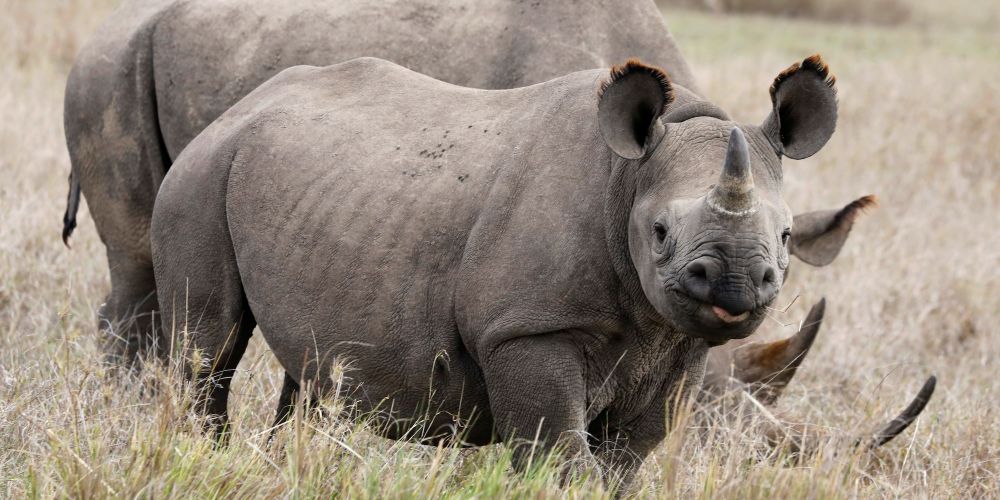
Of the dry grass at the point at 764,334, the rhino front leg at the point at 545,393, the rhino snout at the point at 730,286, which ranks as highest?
the rhino snout at the point at 730,286

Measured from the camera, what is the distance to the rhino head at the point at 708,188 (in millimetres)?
3322

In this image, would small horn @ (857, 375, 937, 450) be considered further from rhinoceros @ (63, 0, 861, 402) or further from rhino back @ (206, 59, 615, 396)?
rhinoceros @ (63, 0, 861, 402)

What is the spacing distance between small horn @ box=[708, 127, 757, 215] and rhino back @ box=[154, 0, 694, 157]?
2282 millimetres

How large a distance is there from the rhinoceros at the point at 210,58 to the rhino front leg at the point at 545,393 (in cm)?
214

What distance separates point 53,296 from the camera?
6867mm

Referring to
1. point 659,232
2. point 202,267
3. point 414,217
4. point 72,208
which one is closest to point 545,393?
point 659,232

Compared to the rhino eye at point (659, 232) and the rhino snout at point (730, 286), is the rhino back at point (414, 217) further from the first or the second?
the rhino snout at point (730, 286)

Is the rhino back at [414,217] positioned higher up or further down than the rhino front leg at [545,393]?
higher up

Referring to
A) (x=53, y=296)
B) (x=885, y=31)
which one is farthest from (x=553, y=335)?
(x=885, y=31)

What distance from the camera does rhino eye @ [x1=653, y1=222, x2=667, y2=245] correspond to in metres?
3.53

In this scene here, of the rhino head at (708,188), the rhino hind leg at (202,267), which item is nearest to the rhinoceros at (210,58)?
the rhino hind leg at (202,267)

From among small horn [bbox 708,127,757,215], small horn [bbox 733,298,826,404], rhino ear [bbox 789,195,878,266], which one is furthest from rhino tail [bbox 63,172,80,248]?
small horn [bbox 708,127,757,215]

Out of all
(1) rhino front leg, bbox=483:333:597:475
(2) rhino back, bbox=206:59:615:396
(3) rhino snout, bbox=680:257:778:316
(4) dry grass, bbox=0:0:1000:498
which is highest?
(3) rhino snout, bbox=680:257:778:316

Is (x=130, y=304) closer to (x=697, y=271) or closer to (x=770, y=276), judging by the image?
(x=697, y=271)
